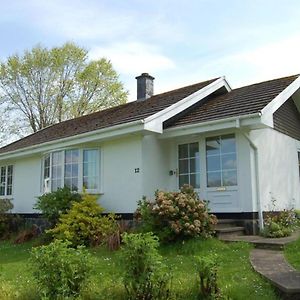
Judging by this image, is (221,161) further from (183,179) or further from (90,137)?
(90,137)

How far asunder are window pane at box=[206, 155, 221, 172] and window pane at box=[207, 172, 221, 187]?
0.14 metres

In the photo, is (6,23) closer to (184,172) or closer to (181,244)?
(184,172)

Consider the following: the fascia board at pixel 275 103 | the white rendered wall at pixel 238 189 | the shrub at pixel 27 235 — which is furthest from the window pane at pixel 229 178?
the shrub at pixel 27 235

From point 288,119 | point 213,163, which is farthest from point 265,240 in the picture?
point 288,119

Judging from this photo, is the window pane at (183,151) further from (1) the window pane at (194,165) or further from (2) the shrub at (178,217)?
(2) the shrub at (178,217)

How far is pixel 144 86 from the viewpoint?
1677 centimetres

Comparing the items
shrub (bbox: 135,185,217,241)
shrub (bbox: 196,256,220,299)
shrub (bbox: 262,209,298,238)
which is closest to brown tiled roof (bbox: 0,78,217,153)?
shrub (bbox: 135,185,217,241)

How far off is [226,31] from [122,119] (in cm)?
437

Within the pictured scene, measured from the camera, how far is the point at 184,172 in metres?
12.4

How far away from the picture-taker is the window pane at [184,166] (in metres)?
12.3

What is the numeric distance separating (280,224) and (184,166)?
329cm

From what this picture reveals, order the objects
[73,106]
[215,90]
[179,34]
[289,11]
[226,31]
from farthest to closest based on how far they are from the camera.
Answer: [73,106] → [215,90] → [179,34] → [226,31] → [289,11]

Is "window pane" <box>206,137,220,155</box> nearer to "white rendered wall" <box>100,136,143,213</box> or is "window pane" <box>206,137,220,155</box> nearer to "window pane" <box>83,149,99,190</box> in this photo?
"white rendered wall" <box>100,136,143,213</box>

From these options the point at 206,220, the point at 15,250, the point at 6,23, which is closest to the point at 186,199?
the point at 206,220
